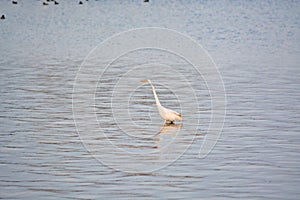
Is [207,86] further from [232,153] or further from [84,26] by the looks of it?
[84,26]

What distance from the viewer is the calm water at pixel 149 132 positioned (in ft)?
32.1

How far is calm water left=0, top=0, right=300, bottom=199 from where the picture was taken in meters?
9.78

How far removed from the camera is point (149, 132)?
1335 centimetres

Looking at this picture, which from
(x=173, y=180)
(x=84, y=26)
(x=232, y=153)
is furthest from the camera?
(x=84, y=26)

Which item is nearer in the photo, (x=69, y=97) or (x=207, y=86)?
(x=69, y=97)

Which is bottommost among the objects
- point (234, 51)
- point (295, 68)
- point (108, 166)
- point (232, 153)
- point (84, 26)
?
point (108, 166)

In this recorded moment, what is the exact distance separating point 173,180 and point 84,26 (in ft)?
103

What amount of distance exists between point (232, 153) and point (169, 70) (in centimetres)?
1070

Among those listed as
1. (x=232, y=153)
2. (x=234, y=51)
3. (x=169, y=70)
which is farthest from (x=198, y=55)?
(x=232, y=153)

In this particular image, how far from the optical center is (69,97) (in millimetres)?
17109

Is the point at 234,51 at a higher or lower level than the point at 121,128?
higher

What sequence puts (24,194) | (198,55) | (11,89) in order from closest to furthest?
(24,194) < (11,89) < (198,55)

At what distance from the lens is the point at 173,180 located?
396 inches

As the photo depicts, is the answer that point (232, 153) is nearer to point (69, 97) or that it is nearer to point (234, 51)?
point (69, 97)
